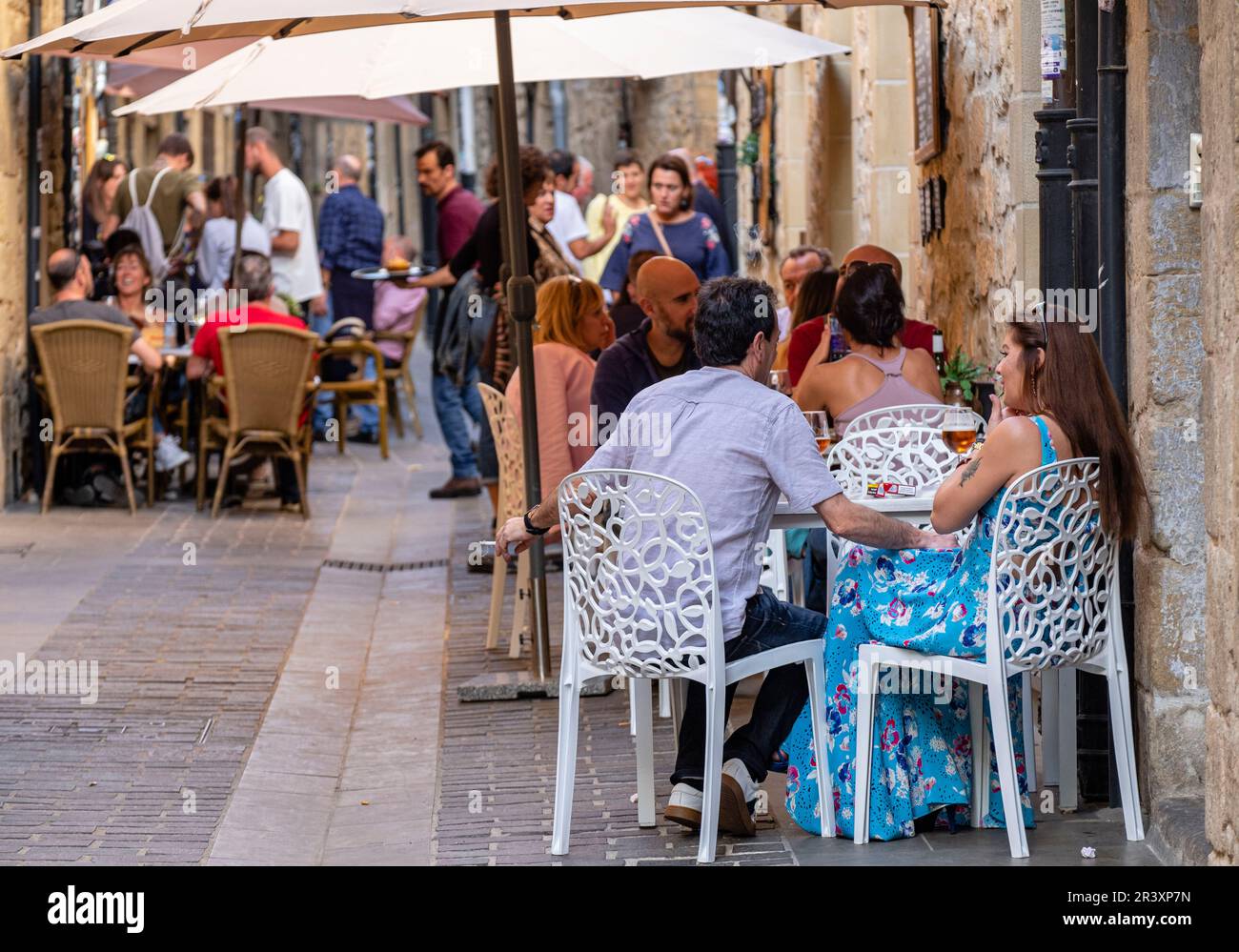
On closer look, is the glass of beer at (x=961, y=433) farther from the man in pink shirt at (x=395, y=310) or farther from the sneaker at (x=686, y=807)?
the man in pink shirt at (x=395, y=310)

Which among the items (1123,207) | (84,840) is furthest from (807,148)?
(84,840)

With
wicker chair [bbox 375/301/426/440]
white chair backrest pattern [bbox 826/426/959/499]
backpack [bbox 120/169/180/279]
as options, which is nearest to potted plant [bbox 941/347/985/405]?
white chair backrest pattern [bbox 826/426/959/499]

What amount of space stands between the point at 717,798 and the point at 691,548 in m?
0.56

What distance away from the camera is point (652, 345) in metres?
5.84

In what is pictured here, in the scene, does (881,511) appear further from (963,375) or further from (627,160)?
(627,160)

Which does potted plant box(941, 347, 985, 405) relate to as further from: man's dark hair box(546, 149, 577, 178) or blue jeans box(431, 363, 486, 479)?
man's dark hair box(546, 149, 577, 178)

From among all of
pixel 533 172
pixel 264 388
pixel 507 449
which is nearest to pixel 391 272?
pixel 264 388

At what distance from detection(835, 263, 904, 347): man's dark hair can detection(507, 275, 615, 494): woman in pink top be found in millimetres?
1004

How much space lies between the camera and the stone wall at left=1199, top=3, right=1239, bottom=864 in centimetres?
349

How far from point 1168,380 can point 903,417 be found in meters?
1.55

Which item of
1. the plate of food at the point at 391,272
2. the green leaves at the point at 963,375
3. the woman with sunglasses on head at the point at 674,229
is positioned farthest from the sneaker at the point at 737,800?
the plate of food at the point at 391,272

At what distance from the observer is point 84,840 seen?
180 inches
